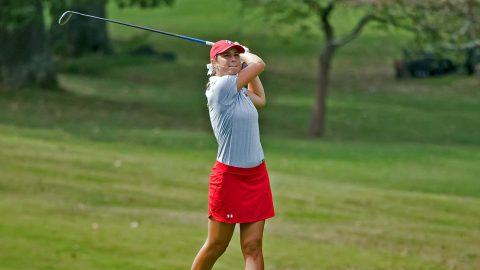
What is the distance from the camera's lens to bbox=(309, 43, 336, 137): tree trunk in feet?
109

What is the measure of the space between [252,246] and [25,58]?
29.1 metres

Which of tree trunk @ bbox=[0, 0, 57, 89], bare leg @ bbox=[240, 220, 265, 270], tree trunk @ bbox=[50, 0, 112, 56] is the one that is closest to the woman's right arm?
bare leg @ bbox=[240, 220, 265, 270]

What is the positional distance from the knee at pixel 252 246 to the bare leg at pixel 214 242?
0.17 metres

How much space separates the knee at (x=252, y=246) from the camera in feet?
28.3

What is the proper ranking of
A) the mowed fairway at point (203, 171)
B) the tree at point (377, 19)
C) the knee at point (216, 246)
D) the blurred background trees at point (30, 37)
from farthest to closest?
the blurred background trees at point (30, 37) → the tree at point (377, 19) → the mowed fairway at point (203, 171) → the knee at point (216, 246)

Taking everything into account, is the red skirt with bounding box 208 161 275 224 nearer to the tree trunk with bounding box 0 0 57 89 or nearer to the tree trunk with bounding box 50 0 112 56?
the tree trunk with bounding box 0 0 57 89

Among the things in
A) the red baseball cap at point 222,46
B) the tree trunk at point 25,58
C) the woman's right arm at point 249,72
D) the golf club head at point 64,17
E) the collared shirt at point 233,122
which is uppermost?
the golf club head at point 64,17

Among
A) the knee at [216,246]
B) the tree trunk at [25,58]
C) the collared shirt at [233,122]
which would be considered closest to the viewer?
the collared shirt at [233,122]

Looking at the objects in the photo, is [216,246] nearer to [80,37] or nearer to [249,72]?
[249,72]

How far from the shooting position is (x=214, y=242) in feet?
29.0

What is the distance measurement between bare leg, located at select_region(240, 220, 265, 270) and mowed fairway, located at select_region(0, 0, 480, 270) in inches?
127

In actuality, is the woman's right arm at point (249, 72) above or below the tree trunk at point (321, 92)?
above

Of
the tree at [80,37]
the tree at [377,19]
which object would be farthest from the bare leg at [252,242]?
the tree at [80,37]

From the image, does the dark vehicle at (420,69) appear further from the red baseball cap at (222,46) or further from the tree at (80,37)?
the red baseball cap at (222,46)
